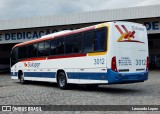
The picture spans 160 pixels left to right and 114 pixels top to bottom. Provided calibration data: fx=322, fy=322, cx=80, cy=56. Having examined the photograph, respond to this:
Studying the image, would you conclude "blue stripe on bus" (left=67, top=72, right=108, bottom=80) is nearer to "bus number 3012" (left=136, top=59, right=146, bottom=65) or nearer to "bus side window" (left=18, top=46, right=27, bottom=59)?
"bus number 3012" (left=136, top=59, right=146, bottom=65)

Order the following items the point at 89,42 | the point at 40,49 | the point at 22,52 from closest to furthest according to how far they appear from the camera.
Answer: the point at 89,42
the point at 40,49
the point at 22,52

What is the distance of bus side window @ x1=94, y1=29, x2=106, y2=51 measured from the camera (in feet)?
43.9

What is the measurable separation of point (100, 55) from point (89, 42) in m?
1.06

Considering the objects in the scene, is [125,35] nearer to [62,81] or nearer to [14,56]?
[62,81]

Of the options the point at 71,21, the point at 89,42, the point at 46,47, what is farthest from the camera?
the point at 71,21

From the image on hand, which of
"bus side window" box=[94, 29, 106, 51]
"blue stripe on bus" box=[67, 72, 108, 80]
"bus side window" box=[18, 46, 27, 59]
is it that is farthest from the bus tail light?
"bus side window" box=[18, 46, 27, 59]

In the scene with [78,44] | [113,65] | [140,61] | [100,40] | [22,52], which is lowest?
[113,65]

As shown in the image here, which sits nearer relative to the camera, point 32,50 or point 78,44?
point 78,44

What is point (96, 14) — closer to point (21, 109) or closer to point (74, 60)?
point (74, 60)

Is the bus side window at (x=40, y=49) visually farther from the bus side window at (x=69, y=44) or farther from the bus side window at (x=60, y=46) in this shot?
the bus side window at (x=69, y=44)

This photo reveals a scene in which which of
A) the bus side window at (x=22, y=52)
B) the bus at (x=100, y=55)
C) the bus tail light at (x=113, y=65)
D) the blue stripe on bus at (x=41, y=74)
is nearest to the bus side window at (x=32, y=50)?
the bus side window at (x=22, y=52)

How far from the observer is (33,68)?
20234 mm

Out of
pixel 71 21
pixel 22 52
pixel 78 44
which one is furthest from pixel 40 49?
pixel 71 21

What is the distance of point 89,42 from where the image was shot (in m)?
14.3
